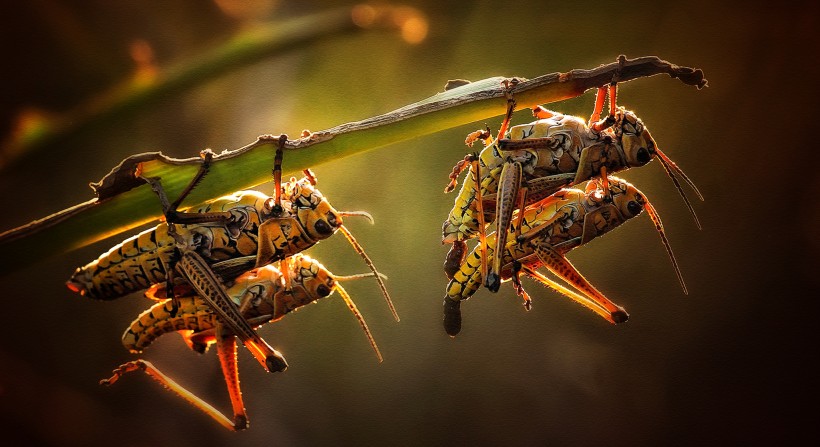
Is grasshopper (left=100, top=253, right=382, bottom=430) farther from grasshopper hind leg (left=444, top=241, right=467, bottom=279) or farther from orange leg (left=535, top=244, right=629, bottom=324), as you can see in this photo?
orange leg (left=535, top=244, right=629, bottom=324)

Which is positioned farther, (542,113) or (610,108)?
(542,113)

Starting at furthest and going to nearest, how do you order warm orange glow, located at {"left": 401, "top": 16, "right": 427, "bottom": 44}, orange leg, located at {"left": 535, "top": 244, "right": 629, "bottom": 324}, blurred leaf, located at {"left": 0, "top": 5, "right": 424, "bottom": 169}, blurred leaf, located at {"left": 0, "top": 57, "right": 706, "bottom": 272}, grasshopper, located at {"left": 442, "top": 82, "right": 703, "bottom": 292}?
warm orange glow, located at {"left": 401, "top": 16, "right": 427, "bottom": 44}
blurred leaf, located at {"left": 0, "top": 5, "right": 424, "bottom": 169}
orange leg, located at {"left": 535, "top": 244, "right": 629, "bottom": 324}
grasshopper, located at {"left": 442, "top": 82, "right": 703, "bottom": 292}
blurred leaf, located at {"left": 0, "top": 57, "right": 706, "bottom": 272}

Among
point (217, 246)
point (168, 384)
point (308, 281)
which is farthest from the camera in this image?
point (168, 384)

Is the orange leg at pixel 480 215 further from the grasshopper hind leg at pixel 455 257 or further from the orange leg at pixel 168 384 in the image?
the orange leg at pixel 168 384

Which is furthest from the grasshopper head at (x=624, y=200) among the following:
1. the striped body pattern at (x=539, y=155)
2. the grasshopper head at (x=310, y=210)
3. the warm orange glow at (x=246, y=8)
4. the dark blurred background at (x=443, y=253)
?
the warm orange glow at (x=246, y=8)

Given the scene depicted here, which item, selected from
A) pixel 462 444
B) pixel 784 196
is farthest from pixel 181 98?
pixel 784 196

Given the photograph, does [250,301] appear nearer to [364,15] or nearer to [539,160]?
[539,160]

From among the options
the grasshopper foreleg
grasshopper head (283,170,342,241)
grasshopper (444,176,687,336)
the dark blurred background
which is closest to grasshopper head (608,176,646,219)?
grasshopper (444,176,687,336)

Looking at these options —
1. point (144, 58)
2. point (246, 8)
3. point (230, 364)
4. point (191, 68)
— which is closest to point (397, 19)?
point (246, 8)
